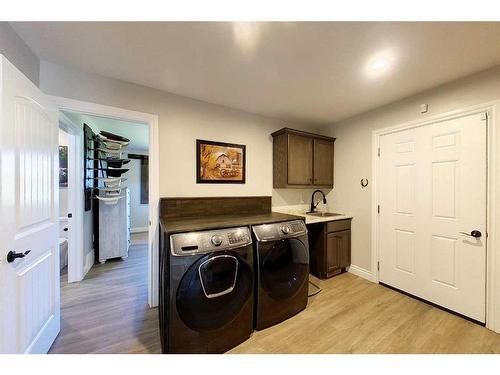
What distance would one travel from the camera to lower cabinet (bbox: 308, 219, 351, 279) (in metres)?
2.71

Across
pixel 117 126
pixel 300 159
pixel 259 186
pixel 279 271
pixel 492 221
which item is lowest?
pixel 279 271

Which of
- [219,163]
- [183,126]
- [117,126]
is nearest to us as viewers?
[183,126]

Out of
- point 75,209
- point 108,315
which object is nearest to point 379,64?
point 108,315

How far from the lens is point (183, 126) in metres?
2.26

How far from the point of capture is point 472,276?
6.13 feet

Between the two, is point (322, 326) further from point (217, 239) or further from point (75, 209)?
point (75, 209)

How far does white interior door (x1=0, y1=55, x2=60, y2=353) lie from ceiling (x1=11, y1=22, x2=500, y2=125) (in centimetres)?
49

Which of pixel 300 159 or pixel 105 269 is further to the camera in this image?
pixel 105 269

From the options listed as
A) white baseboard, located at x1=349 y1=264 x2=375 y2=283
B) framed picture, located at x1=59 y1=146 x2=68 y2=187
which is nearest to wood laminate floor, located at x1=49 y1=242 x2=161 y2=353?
framed picture, located at x1=59 y1=146 x2=68 y2=187

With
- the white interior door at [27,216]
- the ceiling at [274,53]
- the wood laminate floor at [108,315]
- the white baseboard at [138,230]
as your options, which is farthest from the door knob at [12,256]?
the white baseboard at [138,230]

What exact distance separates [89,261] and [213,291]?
2686 millimetres

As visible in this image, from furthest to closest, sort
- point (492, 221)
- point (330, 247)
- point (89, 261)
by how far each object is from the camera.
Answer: point (89, 261), point (330, 247), point (492, 221)
